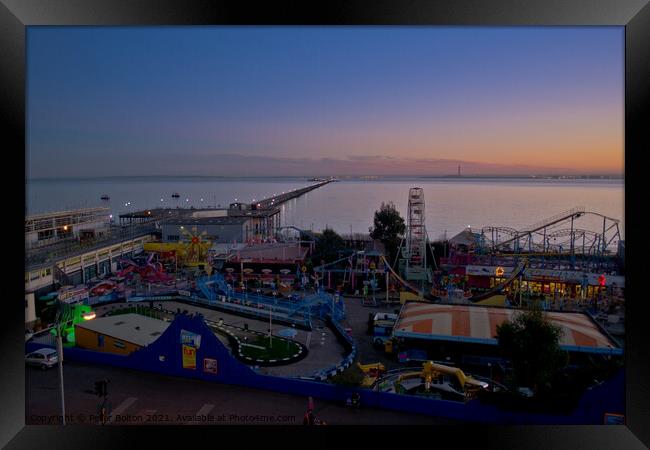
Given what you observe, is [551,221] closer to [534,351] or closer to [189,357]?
[534,351]

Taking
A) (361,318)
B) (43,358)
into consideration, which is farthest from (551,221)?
(43,358)

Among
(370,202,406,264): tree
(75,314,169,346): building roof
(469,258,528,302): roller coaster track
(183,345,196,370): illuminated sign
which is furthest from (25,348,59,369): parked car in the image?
(370,202,406,264): tree

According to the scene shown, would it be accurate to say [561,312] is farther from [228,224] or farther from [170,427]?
[228,224]

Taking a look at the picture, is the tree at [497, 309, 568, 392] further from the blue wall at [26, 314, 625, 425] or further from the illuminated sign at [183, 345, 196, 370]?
the illuminated sign at [183, 345, 196, 370]

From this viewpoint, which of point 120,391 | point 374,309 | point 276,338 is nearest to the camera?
Answer: point 120,391

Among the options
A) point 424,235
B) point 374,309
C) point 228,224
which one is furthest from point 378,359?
point 228,224
